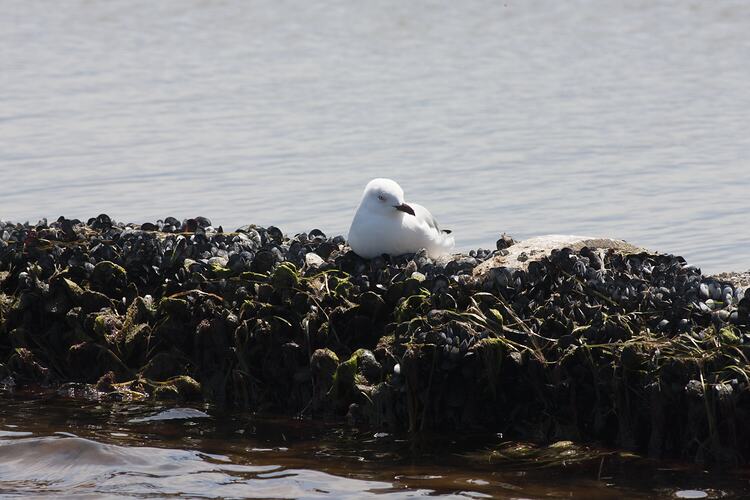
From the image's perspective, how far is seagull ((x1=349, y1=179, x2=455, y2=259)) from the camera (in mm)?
8734

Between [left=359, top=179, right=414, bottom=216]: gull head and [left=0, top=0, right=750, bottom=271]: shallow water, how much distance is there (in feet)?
10.1

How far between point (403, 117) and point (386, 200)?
908 centimetres

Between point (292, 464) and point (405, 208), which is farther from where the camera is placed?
point (405, 208)

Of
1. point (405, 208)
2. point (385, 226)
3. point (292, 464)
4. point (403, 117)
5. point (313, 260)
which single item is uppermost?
point (403, 117)

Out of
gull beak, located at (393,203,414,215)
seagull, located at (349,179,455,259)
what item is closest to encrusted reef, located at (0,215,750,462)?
seagull, located at (349,179,455,259)

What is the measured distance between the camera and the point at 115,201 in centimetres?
1379

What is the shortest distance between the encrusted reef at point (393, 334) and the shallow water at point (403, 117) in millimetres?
3411

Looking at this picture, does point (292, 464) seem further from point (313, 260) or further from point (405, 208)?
point (405, 208)

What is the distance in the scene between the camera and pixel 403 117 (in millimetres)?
17703

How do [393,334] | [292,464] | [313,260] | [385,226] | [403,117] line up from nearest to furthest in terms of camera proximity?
→ [292,464]
[393,334]
[385,226]
[313,260]
[403,117]

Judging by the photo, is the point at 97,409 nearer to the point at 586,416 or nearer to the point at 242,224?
the point at 586,416

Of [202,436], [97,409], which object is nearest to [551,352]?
[202,436]

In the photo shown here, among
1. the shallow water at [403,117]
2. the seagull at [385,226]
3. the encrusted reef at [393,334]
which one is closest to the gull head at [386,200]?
the seagull at [385,226]


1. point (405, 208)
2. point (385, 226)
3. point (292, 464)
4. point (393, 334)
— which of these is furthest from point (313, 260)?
point (292, 464)
